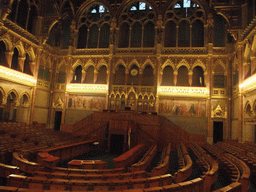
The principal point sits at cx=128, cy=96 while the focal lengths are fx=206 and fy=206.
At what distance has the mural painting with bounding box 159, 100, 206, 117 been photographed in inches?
787

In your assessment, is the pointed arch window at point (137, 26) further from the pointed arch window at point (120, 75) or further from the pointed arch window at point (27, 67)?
the pointed arch window at point (27, 67)

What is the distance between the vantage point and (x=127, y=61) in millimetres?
22078

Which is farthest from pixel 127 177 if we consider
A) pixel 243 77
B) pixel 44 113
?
pixel 44 113

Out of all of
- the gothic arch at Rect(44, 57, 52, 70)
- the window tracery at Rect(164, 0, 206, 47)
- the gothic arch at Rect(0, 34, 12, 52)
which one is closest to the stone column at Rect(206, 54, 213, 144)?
the window tracery at Rect(164, 0, 206, 47)

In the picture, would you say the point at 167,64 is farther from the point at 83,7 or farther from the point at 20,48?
the point at 20,48

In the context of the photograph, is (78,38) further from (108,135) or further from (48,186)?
(48,186)

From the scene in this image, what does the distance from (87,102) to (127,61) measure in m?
6.17

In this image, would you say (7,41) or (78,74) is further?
(78,74)

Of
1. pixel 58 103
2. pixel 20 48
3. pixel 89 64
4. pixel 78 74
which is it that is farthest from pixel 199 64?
pixel 20 48

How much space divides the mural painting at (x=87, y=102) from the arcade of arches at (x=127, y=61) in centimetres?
11

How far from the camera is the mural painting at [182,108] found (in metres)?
20.0

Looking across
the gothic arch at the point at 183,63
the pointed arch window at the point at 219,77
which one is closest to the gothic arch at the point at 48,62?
the gothic arch at the point at 183,63

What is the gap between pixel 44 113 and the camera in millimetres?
22250

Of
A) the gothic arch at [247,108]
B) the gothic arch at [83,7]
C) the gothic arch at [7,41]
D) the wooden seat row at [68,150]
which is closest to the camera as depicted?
the wooden seat row at [68,150]
